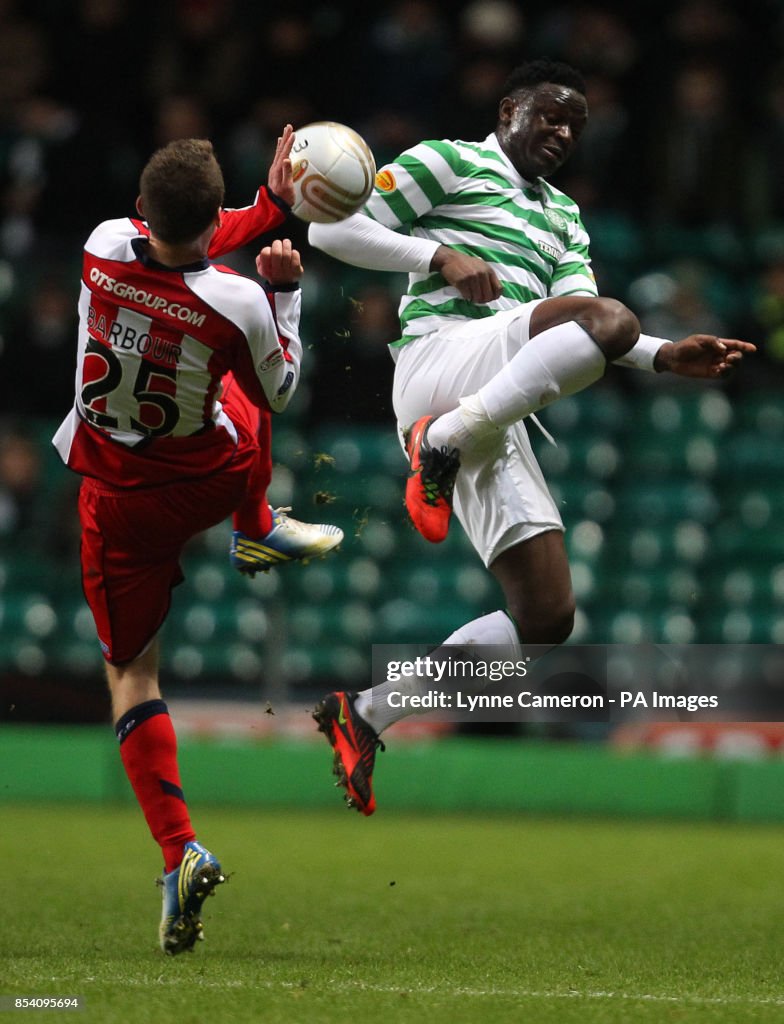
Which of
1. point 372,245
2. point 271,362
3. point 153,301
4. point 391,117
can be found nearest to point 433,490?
point 271,362

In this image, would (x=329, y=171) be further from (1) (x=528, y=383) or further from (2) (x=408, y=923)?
(2) (x=408, y=923)

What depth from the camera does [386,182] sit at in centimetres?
559

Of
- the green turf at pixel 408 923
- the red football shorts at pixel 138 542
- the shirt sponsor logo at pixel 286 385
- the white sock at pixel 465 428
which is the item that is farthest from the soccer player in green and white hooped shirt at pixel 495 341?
the green turf at pixel 408 923

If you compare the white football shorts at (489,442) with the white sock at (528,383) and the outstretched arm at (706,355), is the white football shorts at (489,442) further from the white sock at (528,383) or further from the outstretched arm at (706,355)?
the outstretched arm at (706,355)

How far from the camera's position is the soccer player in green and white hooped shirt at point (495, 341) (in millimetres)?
5238

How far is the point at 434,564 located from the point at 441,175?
5.42m

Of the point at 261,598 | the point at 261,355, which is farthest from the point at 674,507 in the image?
the point at 261,355

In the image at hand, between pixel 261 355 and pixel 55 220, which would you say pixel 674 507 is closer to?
pixel 55 220

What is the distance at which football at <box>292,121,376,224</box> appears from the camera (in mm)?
5215

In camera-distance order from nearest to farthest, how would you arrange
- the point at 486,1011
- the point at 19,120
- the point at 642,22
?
the point at 486,1011
the point at 19,120
the point at 642,22

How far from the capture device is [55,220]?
11727 millimetres

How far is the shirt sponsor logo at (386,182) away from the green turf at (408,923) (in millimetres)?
2510

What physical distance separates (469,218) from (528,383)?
2.70 feet

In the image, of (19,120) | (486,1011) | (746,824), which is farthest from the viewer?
(19,120)
